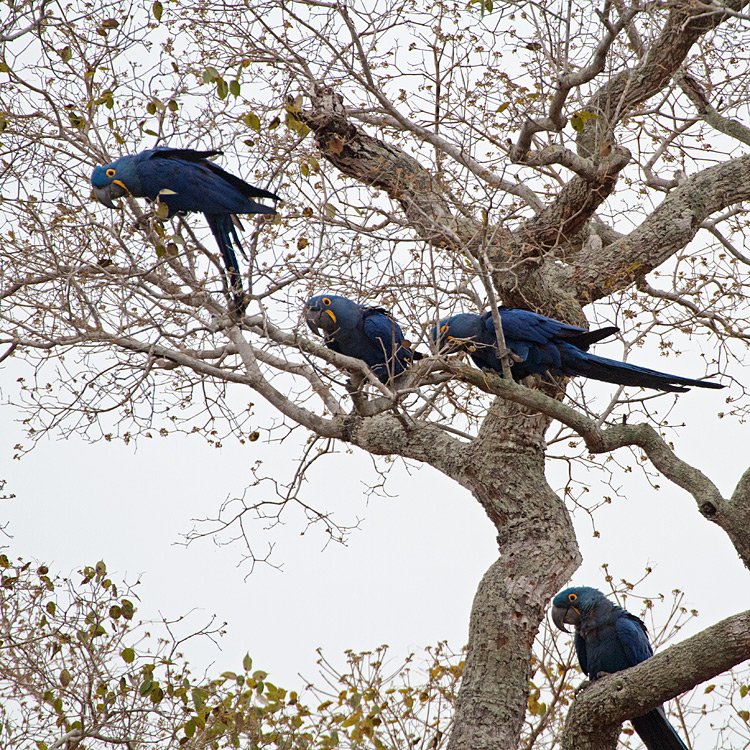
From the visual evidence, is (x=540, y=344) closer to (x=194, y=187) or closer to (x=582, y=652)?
(x=582, y=652)

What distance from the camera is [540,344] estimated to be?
5059 mm

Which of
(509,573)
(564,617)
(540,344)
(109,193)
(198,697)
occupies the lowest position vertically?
(198,697)

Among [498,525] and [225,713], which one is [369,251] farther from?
[225,713]

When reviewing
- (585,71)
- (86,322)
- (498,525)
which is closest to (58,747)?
(86,322)

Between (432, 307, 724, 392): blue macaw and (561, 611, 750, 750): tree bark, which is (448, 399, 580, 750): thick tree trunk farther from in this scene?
(561, 611, 750, 750): tree bark

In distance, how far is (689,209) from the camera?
5.88m

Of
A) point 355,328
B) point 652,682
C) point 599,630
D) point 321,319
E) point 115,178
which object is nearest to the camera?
point 652,682

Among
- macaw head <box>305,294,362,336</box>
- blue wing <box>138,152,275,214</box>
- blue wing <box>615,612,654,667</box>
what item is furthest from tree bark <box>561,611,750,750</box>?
blue wing <box>138,152,275,214</box>

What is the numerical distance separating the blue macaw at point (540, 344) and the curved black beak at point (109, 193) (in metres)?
2.04

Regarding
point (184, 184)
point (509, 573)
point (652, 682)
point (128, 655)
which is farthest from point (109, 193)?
point (652, 682)

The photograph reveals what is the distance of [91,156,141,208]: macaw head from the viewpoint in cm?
486

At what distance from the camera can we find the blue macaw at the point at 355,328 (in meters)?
5.28

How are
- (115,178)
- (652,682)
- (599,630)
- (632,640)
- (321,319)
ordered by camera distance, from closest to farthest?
1. (652,682)
2. (115,178)
3. (632,640)
4. (599,630)
5. (321,319)

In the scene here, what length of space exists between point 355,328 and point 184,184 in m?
1.39
